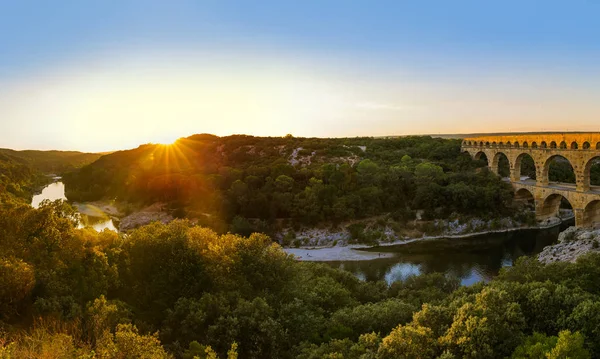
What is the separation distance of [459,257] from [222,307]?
23876 mm

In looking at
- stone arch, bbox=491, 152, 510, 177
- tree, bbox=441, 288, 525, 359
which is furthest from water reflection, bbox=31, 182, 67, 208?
tree, bbox=441, 288, 525, 359

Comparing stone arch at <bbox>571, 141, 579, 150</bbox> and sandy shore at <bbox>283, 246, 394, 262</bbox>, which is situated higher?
stone arch at <bbox>571, 141, 579, 150</bbox>

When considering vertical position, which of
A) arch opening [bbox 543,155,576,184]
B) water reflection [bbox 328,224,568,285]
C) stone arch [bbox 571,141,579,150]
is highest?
stone arch [bbox 571,141,579,150]

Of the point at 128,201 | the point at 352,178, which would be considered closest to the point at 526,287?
the point at 352,178

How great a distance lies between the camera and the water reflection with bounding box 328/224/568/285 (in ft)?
88.1

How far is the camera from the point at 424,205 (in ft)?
127

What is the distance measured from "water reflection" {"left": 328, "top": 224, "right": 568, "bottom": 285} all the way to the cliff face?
219 centimetres

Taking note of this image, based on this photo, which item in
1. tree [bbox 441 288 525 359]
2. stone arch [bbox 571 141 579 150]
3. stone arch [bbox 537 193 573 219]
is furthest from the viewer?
stone arch [bbox 537 193 573 219]

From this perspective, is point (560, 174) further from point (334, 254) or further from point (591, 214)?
point (334, 254)

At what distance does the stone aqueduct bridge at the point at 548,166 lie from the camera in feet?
109

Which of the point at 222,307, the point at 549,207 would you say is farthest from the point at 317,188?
the point at 222,307

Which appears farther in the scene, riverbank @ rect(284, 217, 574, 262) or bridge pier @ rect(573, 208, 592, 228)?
bridge pier @ rect(573, 208, 592, 228)

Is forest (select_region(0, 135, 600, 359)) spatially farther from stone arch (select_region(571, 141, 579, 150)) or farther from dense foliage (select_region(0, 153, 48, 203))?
stone arch (select_region(571, 141, 579, 150))

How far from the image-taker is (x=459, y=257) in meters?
30.3
